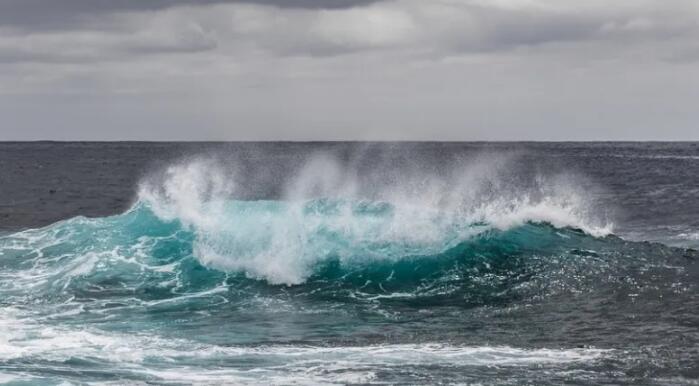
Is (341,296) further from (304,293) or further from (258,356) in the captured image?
(258,356)

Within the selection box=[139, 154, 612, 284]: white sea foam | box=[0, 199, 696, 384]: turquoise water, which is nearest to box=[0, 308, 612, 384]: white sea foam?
box=[0, 199, 696, 384]: turquoise water

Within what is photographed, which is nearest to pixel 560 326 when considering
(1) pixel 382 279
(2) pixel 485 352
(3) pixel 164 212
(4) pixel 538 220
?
(2) pixel 485 352

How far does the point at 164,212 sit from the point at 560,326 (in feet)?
57.8

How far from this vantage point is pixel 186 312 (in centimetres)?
2427

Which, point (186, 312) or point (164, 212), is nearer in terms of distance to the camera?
point (186, 312)

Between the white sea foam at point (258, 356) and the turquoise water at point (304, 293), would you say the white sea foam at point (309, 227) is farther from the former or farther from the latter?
the white sea foam at point (258, 356)

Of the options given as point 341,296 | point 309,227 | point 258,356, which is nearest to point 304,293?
point 341,296

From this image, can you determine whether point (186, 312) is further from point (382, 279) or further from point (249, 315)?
point (382, 279)

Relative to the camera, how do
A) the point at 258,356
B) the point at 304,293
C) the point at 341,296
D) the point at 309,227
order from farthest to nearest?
the point at 309,227 < the point at 304,293 < the point at 341,296 < the point at 258,356

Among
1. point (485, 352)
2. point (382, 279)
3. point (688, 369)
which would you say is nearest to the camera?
point (688, 369)

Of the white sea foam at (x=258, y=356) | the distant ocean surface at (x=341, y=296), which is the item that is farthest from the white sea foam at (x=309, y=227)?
the white sea foam at (x=258, y=356)

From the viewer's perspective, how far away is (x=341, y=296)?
26375mm

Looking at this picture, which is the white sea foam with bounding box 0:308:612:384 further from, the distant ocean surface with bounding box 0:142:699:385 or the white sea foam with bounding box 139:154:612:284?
the white sea foam with bounding box 139:154:612:284

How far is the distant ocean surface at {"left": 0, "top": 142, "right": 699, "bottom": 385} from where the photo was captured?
18.1 meters
